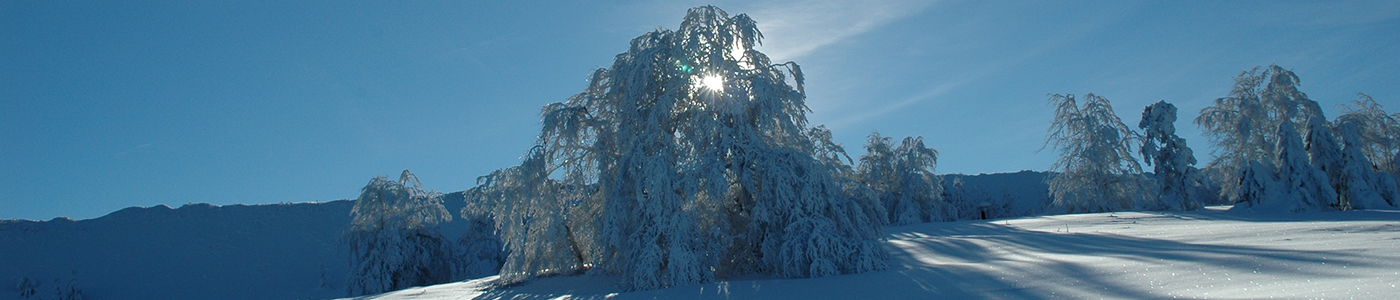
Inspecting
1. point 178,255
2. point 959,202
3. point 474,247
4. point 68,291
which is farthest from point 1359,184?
point 178,255

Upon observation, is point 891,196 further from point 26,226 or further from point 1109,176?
point 26,226

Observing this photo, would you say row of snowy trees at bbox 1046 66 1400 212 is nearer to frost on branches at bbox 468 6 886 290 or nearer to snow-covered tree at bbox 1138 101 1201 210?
snow-covered tree at bbox 1138 101 1201 210

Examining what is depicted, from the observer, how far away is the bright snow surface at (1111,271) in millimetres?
5617

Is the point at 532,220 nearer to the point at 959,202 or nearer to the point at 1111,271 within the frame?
the point at 1111,271

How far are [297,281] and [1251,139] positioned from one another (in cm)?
4479

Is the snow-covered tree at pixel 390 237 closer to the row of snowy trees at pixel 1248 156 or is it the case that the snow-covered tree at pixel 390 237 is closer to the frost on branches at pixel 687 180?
the frost on branches at pixel 687 180

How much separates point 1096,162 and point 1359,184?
31.1 ft

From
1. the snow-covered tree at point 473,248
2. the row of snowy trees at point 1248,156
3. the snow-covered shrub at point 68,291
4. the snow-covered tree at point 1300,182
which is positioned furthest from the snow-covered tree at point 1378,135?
the snow-covered shrub at point 68,291

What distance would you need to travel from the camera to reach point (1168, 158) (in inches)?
1001

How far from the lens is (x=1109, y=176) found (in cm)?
2833

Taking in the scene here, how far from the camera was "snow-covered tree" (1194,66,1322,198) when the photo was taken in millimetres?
24531

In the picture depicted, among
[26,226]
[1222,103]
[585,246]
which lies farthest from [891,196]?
[26,226]

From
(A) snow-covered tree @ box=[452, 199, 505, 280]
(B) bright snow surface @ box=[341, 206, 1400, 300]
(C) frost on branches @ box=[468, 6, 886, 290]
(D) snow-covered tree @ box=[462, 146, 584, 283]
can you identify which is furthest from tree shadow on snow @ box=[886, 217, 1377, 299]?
(A) snow-covered tree @ box=[452, 199, 505, 280]

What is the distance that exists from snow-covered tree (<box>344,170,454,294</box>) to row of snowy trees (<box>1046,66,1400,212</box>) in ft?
82.1
